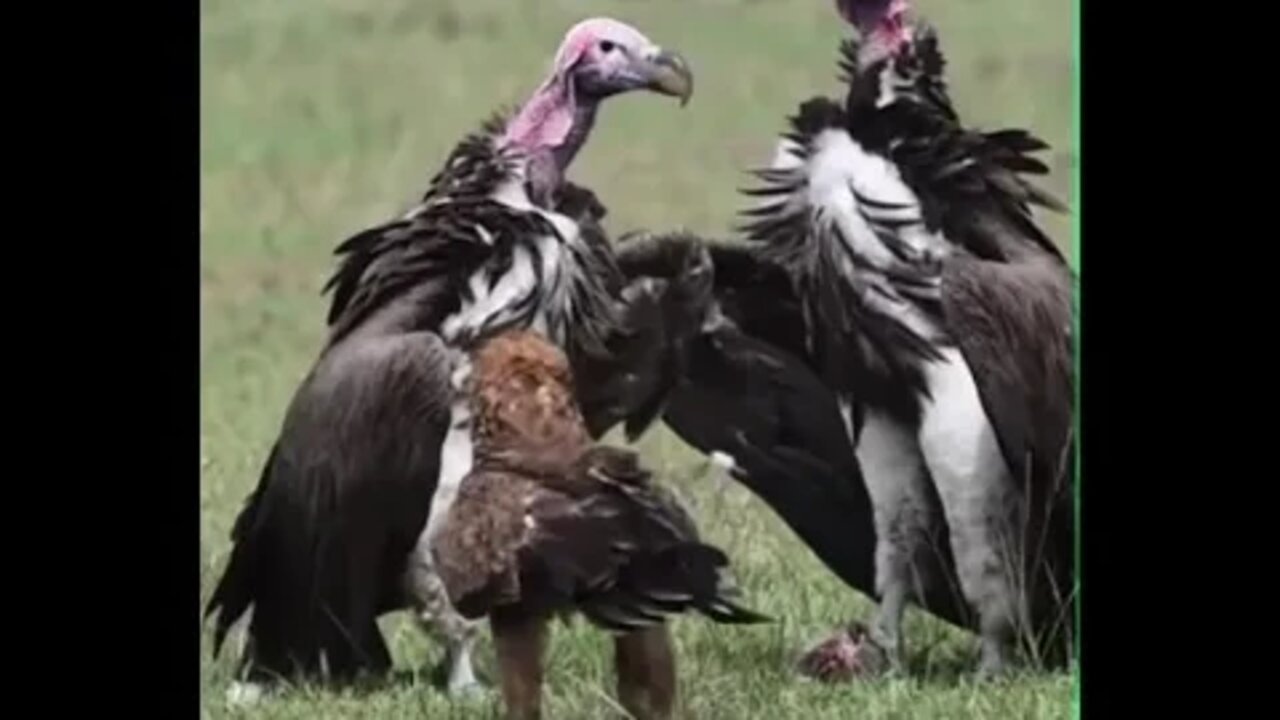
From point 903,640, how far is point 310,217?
2.03 feet

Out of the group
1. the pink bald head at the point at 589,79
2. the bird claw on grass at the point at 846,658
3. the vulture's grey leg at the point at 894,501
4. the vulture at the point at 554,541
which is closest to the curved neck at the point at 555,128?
the pink bald head at the point at 589,79

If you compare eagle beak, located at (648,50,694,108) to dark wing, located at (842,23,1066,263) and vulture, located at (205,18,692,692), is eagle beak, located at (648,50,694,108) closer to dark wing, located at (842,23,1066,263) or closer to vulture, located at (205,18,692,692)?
vulture, located at (205,18,692,692)

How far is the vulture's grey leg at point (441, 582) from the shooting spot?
9.55 ft

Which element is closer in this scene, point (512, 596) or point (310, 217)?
point (512, 596)

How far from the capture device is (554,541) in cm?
286

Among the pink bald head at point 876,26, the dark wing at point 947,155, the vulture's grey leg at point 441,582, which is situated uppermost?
the pink bald head at point 876,26

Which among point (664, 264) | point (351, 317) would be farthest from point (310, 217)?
point (664, 264)

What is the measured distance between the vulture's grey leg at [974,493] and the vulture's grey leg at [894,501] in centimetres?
2

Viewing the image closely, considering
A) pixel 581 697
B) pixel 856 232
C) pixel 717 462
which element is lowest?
pixel 581 697

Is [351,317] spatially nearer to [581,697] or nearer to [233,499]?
[233,499]

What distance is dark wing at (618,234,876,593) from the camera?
2971 millimetres

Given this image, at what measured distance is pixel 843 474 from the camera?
2994 mm

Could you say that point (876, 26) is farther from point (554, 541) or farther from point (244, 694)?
point (244, 694)

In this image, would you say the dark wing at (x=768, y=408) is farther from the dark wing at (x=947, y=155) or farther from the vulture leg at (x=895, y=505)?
the dark wing at (x=947, y=155)
